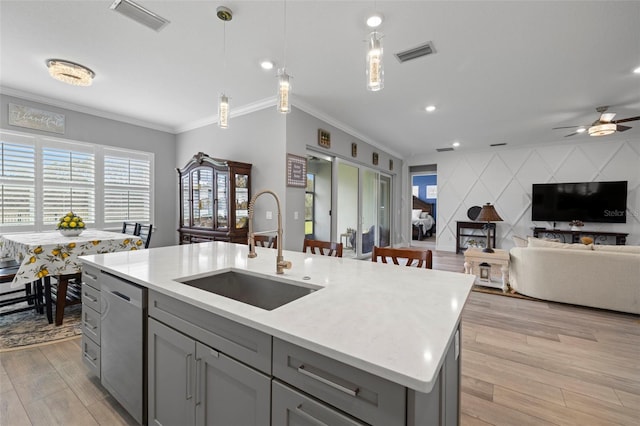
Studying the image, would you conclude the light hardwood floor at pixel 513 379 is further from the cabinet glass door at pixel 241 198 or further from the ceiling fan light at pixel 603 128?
the ceiling fan light at pixel 603 128

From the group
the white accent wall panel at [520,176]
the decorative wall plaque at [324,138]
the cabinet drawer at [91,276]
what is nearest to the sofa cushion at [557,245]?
the decorative wall plaque at [324,138]

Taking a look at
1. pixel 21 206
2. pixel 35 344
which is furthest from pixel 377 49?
pixel 21 206

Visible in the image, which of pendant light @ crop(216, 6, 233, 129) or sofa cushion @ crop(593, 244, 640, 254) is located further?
sofa cushion @ crop(593, 244, 640, 254)

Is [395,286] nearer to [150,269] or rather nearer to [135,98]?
[150,269]

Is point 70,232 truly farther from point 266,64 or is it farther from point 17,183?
point 266,64

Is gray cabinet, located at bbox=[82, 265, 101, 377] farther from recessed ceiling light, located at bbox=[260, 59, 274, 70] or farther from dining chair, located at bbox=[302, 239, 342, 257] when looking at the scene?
recessed ceiling light, located at bbox=[260, 59, 274, 70]

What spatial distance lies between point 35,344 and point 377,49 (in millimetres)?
3559

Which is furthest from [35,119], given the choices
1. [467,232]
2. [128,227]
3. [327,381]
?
[467,232]

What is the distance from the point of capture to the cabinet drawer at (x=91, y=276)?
177cm

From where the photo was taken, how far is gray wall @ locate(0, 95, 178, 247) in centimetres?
393

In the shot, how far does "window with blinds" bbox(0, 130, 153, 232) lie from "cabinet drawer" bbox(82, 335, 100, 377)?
121 inches

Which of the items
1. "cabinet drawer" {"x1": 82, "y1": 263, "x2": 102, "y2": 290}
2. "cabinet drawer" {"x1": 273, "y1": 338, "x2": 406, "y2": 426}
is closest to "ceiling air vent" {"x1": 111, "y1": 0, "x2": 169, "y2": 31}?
"cabinet drawer" {"x1": 82, "y1": 263, "x2": 102, "y2": 290}

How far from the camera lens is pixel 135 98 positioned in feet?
12.6

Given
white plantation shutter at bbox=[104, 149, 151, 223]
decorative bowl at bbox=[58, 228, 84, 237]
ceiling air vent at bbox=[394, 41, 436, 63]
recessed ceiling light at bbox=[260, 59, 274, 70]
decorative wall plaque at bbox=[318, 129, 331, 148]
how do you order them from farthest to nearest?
1. white plantation shutter at bbox=[104, 149, 151, 223]
2. decorative wall plaque at bbox=[318, 129, 331, 148]
3. decorative bowl at bbox=[58, 228, 84, 237]
4. recessed ceiling light at bbox=[260, 59, 274, 70]
5. ceiling air vent at bbox=[394, 41, 436, 63]
